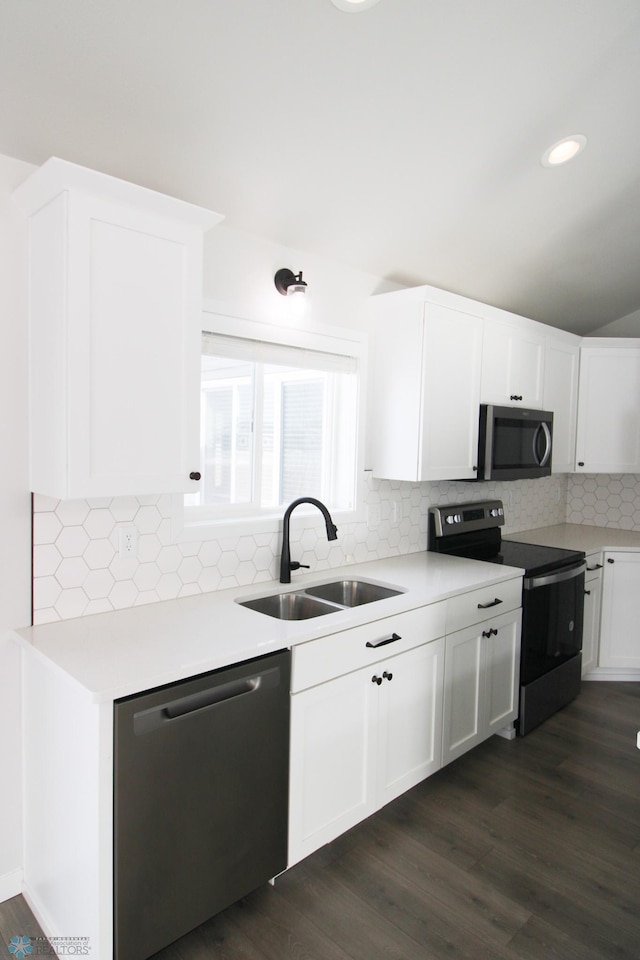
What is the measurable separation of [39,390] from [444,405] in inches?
73.0

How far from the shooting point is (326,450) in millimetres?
3051

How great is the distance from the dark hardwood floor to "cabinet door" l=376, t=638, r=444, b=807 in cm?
16

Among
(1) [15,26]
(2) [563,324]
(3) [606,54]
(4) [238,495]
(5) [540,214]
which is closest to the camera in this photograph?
(1) [15,26]

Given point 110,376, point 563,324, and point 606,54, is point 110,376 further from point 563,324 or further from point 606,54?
point 563,324

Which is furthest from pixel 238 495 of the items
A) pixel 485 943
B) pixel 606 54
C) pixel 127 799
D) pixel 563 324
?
pixel 563 324

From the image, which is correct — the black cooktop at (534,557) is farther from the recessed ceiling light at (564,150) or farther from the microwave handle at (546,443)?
the recessed ceiling light at (564,150)

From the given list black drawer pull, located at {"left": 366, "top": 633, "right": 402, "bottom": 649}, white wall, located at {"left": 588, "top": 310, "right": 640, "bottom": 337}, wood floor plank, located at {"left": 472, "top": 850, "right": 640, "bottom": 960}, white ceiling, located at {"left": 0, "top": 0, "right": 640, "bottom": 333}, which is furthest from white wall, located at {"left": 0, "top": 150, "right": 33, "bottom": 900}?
white wall, located at {"left": 588, "top": 310, "right": 640, "bottom": 337}

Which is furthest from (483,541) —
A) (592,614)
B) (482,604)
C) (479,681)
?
(479,681)

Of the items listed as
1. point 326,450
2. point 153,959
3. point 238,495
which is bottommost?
point 153,959

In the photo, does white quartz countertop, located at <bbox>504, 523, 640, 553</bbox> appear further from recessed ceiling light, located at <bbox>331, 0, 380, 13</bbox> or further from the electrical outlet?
recessed ceiling light, located at <bbox>331, 0, 380, 13</bbox>

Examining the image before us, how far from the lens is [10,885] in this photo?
76.2 inches

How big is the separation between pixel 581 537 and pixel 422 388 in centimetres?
199

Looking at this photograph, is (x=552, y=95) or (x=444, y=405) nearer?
(x=552, y=95)

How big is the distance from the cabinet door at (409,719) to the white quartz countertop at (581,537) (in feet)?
5.21
